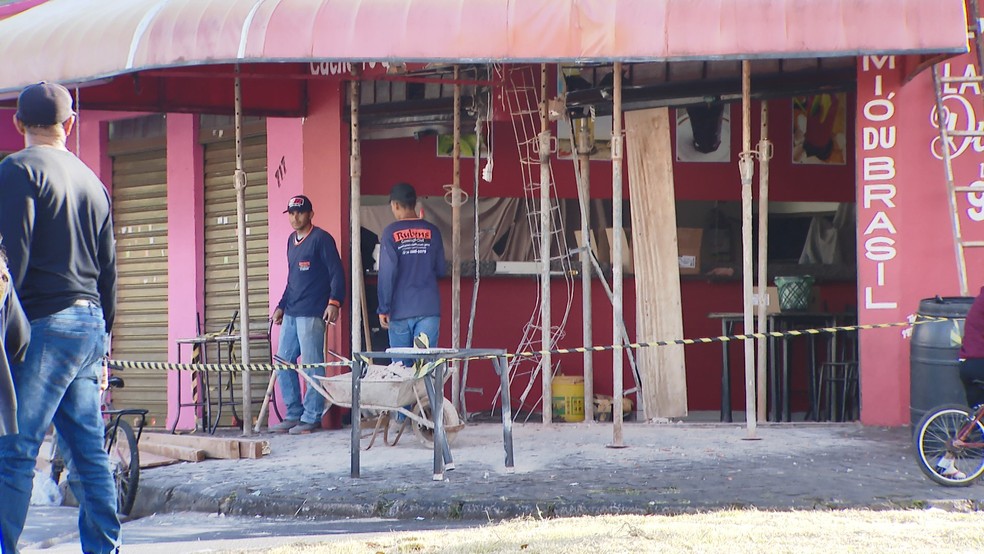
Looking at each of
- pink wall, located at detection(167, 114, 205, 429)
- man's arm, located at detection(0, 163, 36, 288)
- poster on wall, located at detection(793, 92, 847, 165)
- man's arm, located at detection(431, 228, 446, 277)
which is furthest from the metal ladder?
pink wall, located at detection(167, 114, 205, 429)

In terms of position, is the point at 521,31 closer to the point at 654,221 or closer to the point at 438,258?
the point at 438,258

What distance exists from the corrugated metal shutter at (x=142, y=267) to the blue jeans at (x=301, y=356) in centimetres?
251

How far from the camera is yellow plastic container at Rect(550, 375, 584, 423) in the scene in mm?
12430

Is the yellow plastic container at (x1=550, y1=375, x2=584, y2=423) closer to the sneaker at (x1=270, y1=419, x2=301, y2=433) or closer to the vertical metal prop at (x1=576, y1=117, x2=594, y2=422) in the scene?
the vertical metal prop at (x1=576, y1=117, x2=594, y2=422)

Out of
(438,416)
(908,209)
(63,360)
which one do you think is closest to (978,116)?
(908,209)

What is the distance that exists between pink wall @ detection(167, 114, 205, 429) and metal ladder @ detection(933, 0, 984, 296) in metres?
7.64

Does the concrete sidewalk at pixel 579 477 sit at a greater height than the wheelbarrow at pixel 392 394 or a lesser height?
lesser

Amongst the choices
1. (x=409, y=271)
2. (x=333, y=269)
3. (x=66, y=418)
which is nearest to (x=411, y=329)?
(x=409, y=271)

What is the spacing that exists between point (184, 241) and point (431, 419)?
191 inches

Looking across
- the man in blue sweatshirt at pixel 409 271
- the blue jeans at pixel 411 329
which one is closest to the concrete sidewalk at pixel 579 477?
the blue jeans at pixel 411 329

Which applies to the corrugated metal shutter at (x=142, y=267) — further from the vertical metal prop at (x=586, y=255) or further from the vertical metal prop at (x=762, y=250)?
the vertical metal prop at (x=762, y=250)

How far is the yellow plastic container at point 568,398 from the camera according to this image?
489 inches

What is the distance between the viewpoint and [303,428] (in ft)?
38.4

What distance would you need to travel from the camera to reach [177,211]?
535 inches
